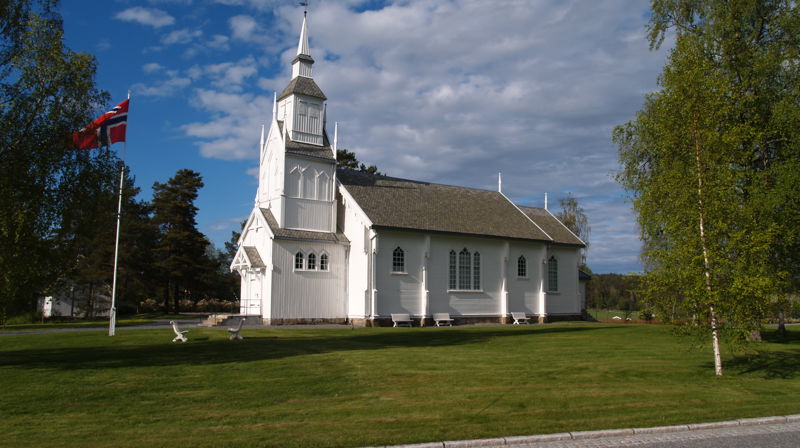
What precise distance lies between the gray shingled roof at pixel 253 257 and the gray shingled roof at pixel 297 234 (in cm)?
212

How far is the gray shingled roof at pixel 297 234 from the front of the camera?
3400cm

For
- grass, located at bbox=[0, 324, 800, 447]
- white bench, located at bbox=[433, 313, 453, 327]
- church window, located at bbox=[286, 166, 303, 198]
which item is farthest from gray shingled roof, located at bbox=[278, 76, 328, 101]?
grass, located at bbox=[0, 324, 800, 447]

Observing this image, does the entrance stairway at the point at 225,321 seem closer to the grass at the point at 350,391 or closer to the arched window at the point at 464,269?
the grass at the point at 350,391

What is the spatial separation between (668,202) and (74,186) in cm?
1700

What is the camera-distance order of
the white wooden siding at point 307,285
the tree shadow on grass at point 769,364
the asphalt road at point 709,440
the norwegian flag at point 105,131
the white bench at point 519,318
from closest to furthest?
1. the asphalt road at point 709,440
2. the tree shadow on grass at point 769,364
3. the norwegian flag at point 105,131
4. the white wooden siding at point 307,285
5. the white bench at point 519,318

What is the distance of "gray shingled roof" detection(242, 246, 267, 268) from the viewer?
3422 cm

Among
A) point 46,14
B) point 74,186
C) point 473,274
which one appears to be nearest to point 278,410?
point 74,186

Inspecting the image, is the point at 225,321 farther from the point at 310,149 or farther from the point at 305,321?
the point at 310,149

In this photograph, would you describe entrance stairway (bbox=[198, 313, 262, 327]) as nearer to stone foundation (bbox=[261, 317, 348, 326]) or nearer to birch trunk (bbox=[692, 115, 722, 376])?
stone foundation (bbox=[261, 317, 348, 326])

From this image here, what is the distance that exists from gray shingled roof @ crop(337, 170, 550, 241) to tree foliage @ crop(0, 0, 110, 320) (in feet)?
61.6

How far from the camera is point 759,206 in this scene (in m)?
17.2

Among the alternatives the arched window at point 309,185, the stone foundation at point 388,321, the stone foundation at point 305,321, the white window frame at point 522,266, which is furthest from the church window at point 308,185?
the white window frame at point 522,266

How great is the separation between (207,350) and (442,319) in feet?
63.9

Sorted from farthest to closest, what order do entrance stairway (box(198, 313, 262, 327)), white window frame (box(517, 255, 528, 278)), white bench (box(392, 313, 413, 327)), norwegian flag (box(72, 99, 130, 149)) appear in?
white window frame (box(517, 255, 528, 278)) → white bench (box(392, 313, 413, 327)) → entrance stairway (box(198, 313, 262, 327)) → norwegian flag (box(72, 99, 130, 149))
